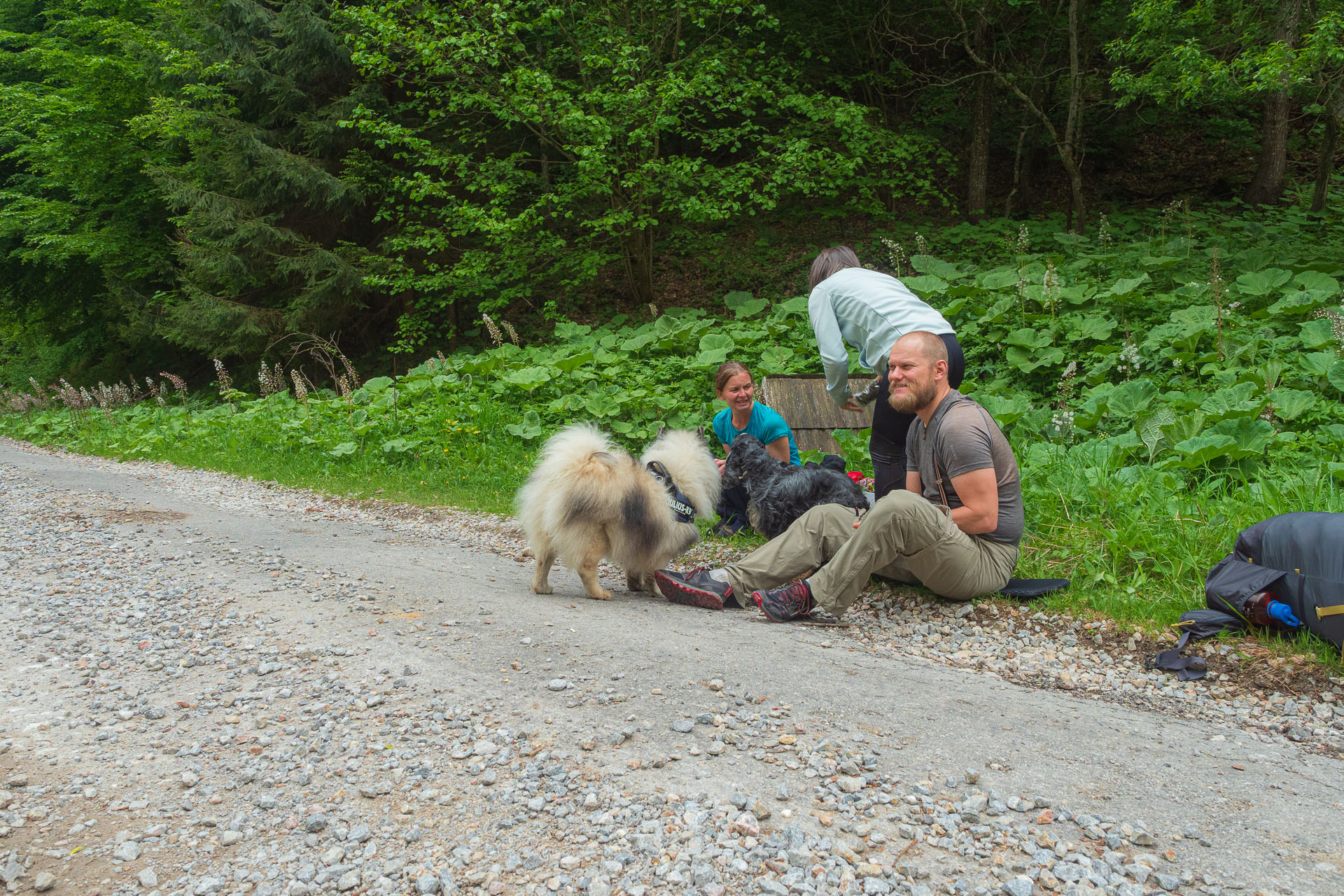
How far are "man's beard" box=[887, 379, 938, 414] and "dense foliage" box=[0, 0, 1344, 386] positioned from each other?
770cm

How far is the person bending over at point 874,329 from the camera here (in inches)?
177

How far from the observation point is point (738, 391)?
218 inches

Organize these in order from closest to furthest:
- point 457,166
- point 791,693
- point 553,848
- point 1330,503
→ point 553,848 < point 791,693 < point 1330,503 < point 457,166

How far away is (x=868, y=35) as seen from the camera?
14500 millimetres

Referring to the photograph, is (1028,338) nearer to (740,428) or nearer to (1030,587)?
(740,428)

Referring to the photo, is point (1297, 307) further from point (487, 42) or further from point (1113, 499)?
point (487, 42)

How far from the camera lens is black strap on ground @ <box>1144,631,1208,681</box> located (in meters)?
3.61

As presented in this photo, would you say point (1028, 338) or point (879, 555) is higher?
point (1028, 338)

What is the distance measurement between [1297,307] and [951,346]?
465 cm

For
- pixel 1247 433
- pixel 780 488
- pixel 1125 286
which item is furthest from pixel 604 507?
pixel 1125 286

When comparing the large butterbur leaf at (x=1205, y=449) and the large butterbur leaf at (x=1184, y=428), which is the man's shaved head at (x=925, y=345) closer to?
the large butterbur leaf at (x=1205, y=449)

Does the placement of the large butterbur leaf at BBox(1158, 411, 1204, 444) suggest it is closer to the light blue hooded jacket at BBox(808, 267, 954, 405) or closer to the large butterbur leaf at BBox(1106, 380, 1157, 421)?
the large butterbur leaf at BBox(1106, 380, 1157, 421)

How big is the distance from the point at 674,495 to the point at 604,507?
1.60ft

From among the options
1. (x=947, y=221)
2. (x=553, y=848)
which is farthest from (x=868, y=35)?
(x=553, y=848)
